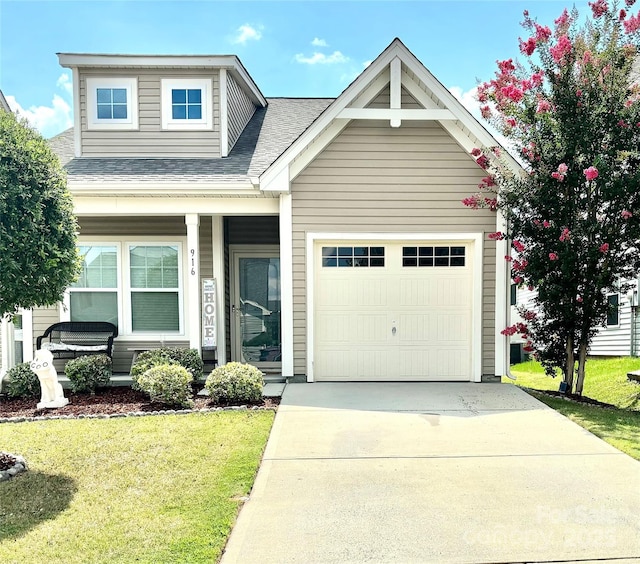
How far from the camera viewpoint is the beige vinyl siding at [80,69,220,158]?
29.7 feet

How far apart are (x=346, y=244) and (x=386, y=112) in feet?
7.01

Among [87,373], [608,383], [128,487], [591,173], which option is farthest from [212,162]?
[608,383]

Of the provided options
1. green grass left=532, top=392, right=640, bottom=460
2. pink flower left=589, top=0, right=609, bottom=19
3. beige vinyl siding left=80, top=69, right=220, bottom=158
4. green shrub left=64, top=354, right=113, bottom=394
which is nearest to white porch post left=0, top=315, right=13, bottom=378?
green shrub left=64, top=354, right=113, bottom=394

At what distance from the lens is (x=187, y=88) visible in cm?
912

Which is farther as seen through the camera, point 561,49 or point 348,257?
Answer: point 348,257

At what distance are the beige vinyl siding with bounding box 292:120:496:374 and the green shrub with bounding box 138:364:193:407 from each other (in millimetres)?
1896

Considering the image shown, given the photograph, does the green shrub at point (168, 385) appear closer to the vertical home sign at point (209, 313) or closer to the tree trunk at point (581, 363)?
the vertical home sign at point (209, 313)

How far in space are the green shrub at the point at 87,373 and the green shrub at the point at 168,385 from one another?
1350 millimetres

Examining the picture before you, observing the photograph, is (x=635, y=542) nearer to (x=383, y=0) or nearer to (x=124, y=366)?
(x=124, y=366)

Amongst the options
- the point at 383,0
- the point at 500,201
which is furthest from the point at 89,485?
the point at 383,0

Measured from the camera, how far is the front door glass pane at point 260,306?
9539 mm

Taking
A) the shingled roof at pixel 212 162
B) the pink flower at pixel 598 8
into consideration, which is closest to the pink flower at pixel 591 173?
the pink flower at pixel 598 8

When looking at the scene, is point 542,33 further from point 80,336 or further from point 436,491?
point 80,336

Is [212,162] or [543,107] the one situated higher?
[543,107]
